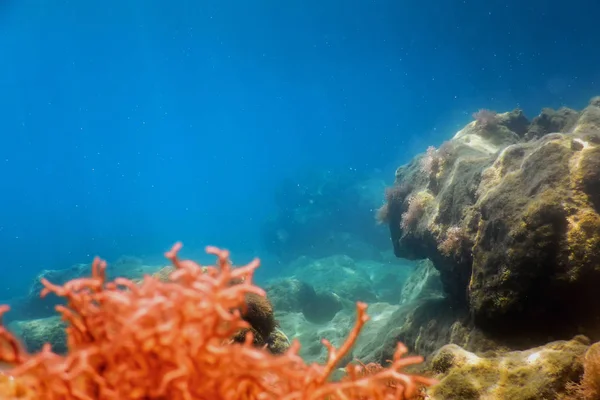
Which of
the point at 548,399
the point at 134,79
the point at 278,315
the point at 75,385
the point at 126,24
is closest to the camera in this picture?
the point at 75,385

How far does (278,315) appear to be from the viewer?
13445 mm

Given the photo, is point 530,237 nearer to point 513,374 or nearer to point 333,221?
point 513,374

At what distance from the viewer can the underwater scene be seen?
55.3 inches

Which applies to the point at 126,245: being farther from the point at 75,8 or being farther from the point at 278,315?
the point at 278,315

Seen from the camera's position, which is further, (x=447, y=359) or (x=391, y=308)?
(x=391, y=308)

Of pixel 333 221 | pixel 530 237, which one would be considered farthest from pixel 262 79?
pixel 530 237

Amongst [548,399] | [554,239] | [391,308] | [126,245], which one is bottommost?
[548,399]

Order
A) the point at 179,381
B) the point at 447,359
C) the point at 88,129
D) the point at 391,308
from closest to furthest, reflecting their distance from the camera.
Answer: the point at 179,381
the point at 447,359
the point at 391,308
the point at 88,129

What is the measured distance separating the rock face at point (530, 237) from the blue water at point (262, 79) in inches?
1156

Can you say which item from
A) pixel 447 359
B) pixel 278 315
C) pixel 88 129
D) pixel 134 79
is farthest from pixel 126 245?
pixel 88 129

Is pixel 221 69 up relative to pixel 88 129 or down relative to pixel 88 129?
down

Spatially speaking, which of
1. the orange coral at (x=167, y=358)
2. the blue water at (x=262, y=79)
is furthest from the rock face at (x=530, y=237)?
the blue water at (x=262, y=79)

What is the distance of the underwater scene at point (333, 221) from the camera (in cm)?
140

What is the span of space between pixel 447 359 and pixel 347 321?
A: 9818mm
